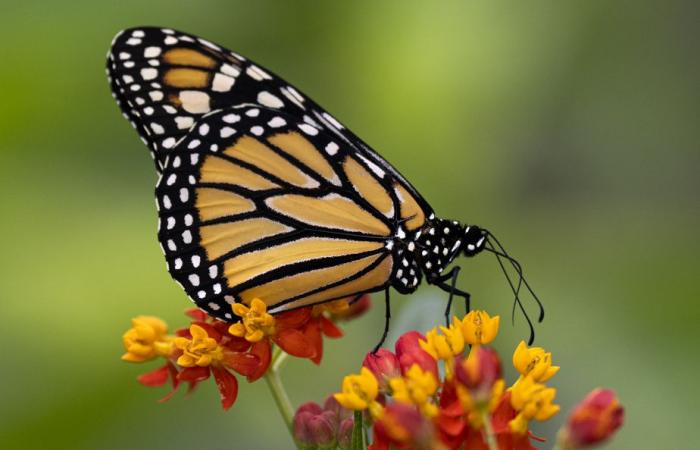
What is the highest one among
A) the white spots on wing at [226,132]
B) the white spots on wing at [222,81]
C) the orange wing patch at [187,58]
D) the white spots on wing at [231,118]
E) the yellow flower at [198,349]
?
the orange wing patch at [187,58]

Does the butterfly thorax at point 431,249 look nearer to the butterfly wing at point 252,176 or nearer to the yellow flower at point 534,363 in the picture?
the butterfly wing at point 252,176

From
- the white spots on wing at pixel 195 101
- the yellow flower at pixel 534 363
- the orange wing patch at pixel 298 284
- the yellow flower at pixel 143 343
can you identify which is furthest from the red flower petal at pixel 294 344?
the white spots on wing at pixel 195 101

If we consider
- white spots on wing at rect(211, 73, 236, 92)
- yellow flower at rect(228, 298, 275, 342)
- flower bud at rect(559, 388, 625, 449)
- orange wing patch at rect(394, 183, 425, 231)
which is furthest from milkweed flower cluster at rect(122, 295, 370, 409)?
flower bud at rect(559, 388, 625, 449)

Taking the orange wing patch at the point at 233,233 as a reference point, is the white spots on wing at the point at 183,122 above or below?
above

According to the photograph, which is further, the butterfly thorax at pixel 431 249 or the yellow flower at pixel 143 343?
the butterfly thorax at pixel 431 249

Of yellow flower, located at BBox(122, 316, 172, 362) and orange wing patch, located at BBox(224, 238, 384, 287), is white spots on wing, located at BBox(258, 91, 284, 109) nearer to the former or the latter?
orange wing patch, located at BBox(224, 238, 384, 287)

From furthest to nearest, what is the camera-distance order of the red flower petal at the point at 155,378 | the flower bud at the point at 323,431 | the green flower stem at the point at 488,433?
the red flower petal at the point at 155,378, the flower bud at the point at 323,431, the green flower stem at the point at 488,433
